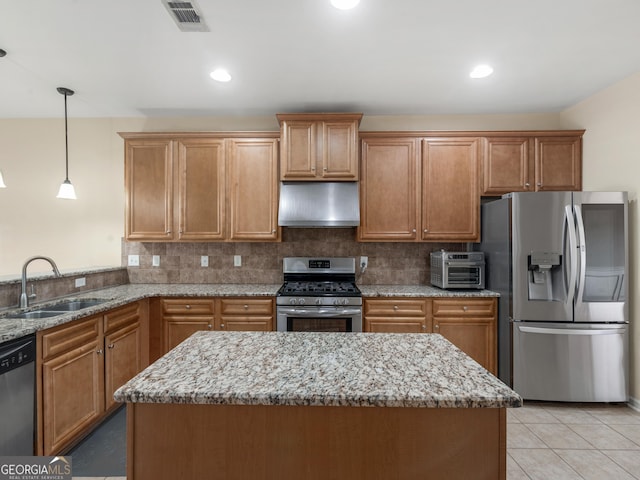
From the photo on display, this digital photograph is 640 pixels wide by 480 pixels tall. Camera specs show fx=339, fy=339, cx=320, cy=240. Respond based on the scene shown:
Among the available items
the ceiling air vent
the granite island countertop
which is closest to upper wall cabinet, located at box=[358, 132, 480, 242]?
the ceiling air vent

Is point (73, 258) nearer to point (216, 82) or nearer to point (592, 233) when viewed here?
point (216, 82)

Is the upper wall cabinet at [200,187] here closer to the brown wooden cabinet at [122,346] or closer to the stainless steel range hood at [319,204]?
the stainless steel range hood at [319,204]

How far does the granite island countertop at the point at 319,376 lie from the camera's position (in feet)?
3.26

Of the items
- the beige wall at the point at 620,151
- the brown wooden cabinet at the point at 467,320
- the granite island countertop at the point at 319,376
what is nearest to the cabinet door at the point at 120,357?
the granite island countertop at the point at 319,376

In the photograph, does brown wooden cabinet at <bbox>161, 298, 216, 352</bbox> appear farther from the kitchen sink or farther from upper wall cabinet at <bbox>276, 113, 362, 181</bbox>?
upper wall cabinet at <bbox>276, 113, 362, 181</bbox>

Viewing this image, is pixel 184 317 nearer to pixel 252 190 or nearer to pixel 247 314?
pixel 247 314

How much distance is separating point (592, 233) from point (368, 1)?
8.37ft

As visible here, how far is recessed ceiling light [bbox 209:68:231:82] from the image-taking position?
9.08ft

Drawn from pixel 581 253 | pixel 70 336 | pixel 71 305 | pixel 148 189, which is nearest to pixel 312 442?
pixel 70 336

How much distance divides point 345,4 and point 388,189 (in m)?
1.78

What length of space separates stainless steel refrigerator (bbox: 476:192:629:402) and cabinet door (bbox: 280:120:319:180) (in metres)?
1.84

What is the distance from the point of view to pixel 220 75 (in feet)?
9.31

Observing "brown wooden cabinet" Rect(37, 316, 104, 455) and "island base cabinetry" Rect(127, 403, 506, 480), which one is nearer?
"island base cabinetry" Rect(127, 403, 506, 480)

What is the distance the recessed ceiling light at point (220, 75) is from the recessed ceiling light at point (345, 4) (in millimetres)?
1163
